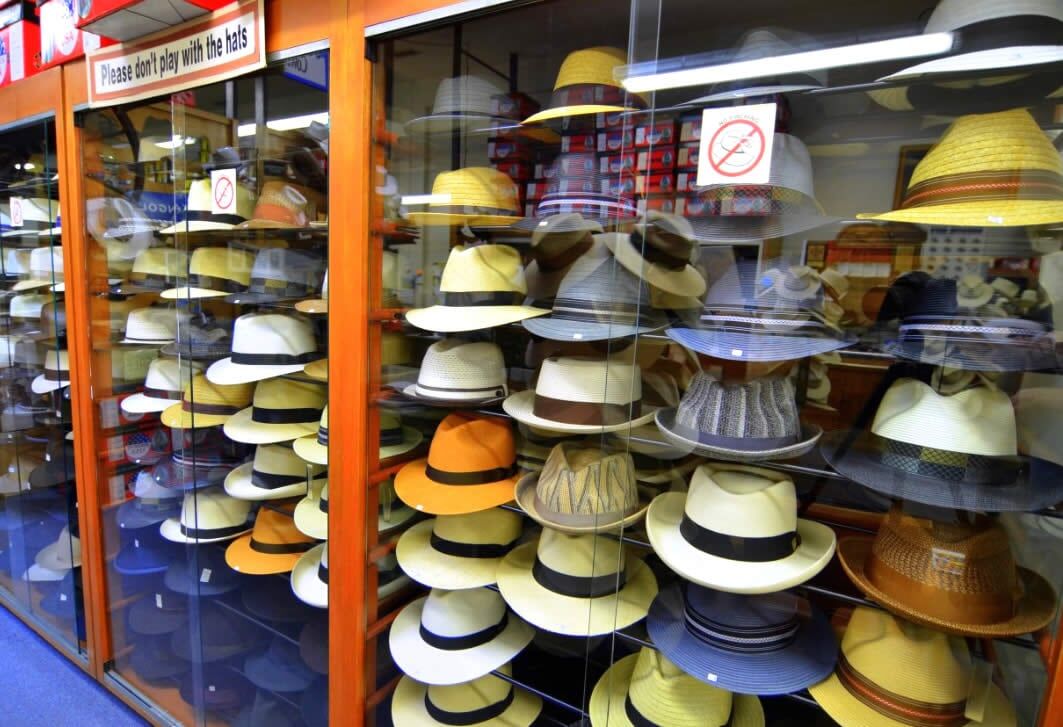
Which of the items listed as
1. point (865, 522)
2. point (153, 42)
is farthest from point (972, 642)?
point (153, 42)

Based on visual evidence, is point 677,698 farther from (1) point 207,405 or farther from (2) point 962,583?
(1) point 207,405

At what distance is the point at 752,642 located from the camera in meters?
1.04

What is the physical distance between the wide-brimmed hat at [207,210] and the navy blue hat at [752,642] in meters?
1.70

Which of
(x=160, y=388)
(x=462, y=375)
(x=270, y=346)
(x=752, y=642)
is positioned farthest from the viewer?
(x=160, y=388)

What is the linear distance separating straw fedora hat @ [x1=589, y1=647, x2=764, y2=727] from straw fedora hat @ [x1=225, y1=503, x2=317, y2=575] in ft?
3.70

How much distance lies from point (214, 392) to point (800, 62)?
1.96 m

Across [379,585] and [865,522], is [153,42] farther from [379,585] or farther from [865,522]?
[865,522]

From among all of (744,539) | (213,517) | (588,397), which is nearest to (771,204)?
(588,397)

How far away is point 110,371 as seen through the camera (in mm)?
2084

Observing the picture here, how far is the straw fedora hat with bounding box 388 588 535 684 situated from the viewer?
1368mm

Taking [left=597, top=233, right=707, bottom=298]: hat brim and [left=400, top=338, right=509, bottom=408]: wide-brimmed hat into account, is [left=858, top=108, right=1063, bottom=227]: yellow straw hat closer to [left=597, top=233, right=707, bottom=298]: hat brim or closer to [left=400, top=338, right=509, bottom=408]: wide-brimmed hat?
[left=597, top=233, right=707, bottom=298]: hat brim

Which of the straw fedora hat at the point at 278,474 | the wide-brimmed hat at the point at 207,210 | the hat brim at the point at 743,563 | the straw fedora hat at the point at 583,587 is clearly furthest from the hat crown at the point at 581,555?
the wide-brimmed hat at the point at 207,210

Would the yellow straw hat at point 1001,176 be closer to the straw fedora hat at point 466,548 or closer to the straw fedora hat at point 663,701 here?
the straw fedora hat at point 663,701

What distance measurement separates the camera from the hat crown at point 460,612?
55.5 inches
